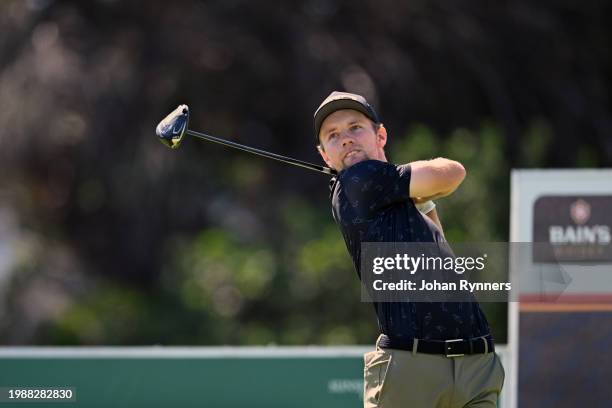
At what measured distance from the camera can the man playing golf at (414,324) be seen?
139 inches

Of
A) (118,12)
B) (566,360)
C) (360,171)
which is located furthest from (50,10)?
(360,171)

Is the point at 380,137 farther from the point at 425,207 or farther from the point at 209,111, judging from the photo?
the point at 209,111

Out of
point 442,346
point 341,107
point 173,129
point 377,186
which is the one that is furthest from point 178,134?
point 442,346

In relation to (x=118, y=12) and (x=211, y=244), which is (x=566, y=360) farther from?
(x=118, y=12)

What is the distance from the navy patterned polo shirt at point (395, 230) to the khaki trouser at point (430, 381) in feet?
0.20

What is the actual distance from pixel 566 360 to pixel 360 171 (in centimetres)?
196

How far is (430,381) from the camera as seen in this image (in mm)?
3521

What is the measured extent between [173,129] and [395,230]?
100cm

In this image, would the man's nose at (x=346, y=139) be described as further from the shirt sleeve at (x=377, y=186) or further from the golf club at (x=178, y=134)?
the golf club at (x=178, y=134)

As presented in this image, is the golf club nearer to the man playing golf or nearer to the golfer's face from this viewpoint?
the golfer's face

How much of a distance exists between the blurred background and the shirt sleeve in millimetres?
6612

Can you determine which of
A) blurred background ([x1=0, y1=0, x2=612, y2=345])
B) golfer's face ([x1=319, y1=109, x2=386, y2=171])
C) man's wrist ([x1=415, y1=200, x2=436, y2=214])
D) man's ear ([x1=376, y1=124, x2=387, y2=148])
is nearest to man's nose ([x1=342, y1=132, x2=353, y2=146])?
golfer's face ([x1=319, y1=109, x2=386, y2=171])

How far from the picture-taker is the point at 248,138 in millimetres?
11680

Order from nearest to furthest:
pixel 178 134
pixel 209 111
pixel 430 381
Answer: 1. pixel 430 381
2. pixel 178 134
3. pixel 209 111
